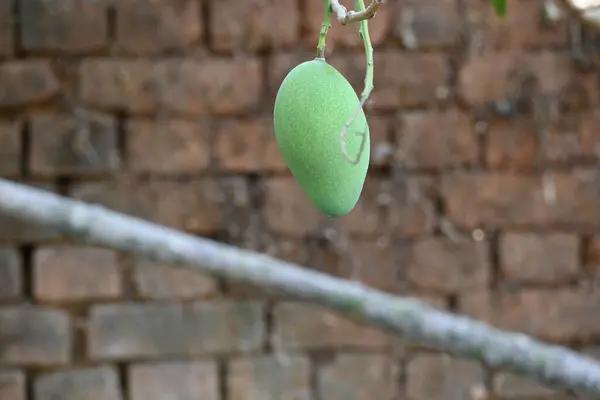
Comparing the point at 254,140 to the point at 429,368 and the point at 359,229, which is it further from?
the point at 429,368

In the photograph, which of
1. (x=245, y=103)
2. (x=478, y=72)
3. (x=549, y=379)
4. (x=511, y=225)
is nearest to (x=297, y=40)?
(x=245, y=103)

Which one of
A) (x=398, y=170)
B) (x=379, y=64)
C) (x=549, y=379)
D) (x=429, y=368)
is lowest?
(x=429, y=368)

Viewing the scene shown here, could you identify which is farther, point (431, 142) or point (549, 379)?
point (431, 142)

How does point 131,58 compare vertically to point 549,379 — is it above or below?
above

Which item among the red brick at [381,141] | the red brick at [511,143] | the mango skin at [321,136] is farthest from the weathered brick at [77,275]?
the mango skin at [321,136]

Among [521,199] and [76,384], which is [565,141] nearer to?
[521,199]

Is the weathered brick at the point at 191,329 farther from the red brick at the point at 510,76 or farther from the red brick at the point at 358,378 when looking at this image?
the red brick at the point at 510,76
